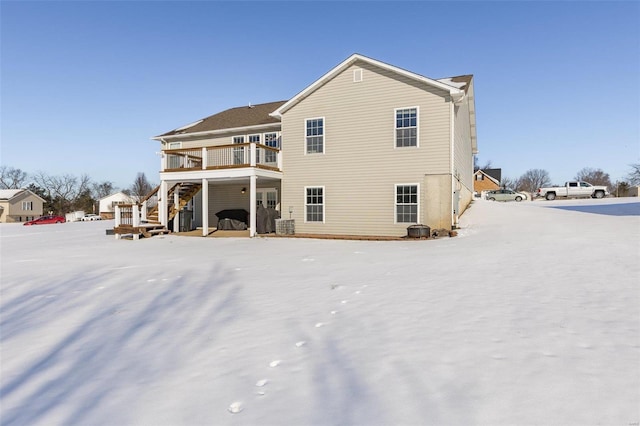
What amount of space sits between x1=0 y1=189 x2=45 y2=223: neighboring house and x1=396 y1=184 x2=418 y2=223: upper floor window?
6663 centimetres

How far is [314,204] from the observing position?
16.7m

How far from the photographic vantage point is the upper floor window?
14.7 meters

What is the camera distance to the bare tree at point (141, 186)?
281 ft

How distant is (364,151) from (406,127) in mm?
2024

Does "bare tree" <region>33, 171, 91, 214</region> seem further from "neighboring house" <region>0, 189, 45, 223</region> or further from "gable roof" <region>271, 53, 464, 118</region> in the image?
"gable roof" <region>271, 53, 464, 118</region>

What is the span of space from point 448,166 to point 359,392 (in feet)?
40.9

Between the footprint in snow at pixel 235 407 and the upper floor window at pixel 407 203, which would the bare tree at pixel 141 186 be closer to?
the upper floor window at pixel 407 203

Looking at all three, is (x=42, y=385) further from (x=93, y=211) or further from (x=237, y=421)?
(x=93, y=211)

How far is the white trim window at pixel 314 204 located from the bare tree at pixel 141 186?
77.4 m

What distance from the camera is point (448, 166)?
1410cm

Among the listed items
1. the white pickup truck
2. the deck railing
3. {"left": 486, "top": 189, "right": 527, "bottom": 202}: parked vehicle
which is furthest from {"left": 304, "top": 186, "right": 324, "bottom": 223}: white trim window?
the white pickup truck

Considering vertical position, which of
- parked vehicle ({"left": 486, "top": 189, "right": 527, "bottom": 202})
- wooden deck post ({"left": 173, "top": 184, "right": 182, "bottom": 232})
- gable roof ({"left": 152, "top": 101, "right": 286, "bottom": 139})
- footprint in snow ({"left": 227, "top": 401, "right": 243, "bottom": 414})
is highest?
gable roof ({"left": 152, "top": 101, "right": 286, "bottom": 139})

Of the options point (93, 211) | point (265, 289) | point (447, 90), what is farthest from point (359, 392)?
point (93, 211)

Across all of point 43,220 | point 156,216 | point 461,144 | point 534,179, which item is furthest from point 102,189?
point 534,179
